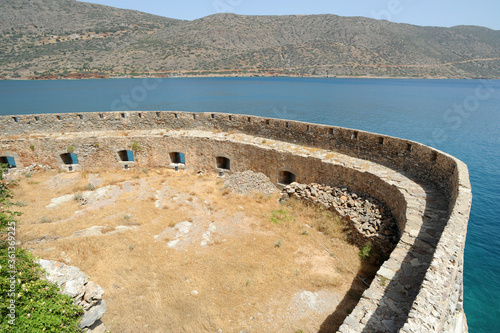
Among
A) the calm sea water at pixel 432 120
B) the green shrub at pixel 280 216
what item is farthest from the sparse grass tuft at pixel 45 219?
the calm sea water at pixel 432 120

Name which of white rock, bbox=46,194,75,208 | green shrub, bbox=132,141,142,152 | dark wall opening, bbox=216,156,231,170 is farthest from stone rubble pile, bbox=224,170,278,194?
white rock, bbox=46,194,75,208

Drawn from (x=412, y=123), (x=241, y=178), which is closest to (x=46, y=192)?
(x=241, y=178)

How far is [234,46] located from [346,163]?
9717cm

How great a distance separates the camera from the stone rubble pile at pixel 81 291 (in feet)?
18.2

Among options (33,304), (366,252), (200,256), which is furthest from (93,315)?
(366,252)

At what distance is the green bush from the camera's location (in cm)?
454

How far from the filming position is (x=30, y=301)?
16.0 feet

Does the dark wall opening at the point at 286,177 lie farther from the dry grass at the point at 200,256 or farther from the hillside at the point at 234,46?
the hillside at the point at 234,46

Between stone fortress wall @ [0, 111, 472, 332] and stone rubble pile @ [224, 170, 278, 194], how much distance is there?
0.38m

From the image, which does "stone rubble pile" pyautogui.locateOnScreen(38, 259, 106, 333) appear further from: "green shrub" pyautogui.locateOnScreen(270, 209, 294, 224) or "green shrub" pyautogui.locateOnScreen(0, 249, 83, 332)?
"green shrub" pyautogui.locateOnScreen(270, 209, 294, 224)

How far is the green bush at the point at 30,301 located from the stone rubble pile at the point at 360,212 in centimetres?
827

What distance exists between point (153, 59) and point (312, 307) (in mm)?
87033

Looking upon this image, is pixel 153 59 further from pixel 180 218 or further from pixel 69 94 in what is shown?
pixel 180 218

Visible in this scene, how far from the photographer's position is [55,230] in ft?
31.3
